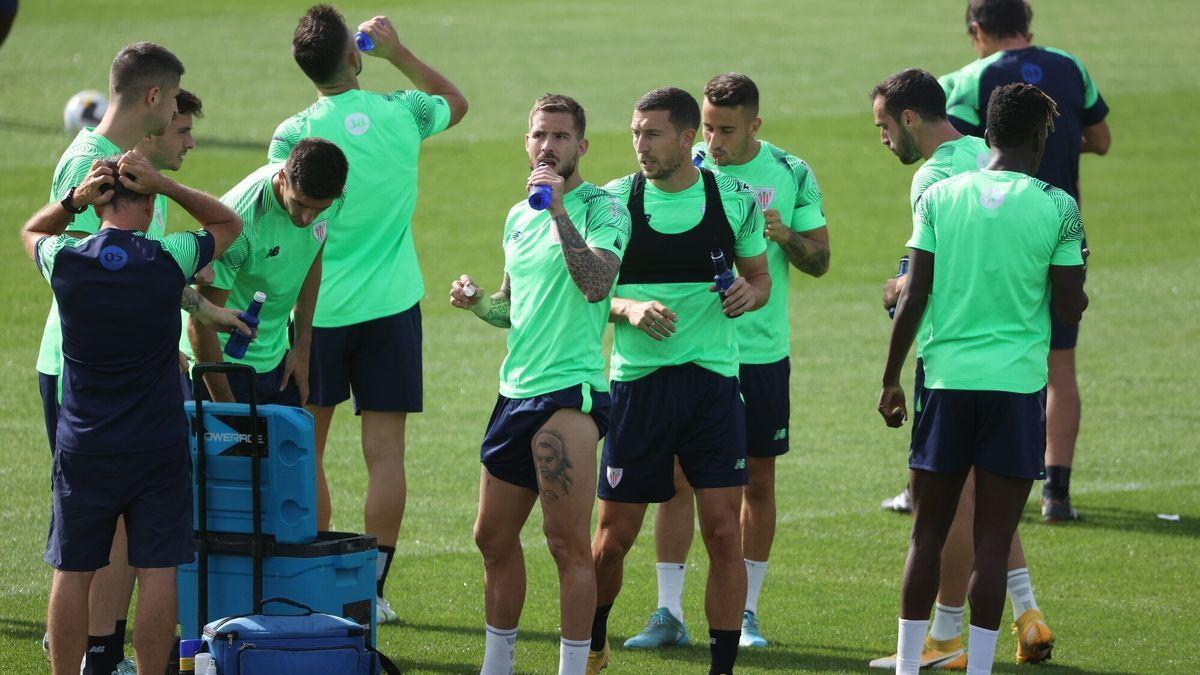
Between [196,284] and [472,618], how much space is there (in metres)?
2.06

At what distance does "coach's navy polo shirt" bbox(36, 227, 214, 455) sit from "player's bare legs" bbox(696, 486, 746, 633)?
2107 millimetres

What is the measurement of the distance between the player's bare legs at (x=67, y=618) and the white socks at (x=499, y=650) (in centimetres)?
151

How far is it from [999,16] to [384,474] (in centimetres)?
452

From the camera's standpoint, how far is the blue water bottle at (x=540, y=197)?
570cm

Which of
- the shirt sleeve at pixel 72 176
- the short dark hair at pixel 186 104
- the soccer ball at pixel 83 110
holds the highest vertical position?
the soccer ball at pixel 83 110

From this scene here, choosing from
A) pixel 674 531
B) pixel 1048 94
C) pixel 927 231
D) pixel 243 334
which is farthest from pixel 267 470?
pixel 1048 94

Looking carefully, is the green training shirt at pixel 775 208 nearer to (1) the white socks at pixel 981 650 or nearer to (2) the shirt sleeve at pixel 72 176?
(1) the white socks at pixel 981 650

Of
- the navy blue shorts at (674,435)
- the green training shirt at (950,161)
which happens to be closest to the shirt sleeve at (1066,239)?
the green training shirt at (950,161)

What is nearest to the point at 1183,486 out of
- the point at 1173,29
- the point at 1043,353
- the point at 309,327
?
the point at 1043,353

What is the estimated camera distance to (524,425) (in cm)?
590

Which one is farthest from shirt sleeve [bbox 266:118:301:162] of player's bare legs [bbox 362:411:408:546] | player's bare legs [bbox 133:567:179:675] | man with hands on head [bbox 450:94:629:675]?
player's bare legs [bbox 133:567:179:675]

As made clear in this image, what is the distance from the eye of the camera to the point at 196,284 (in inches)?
256

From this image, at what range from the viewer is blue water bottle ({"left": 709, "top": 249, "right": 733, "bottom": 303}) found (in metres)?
6.21

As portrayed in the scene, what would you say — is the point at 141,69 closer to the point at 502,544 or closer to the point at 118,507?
the point at 118,507
